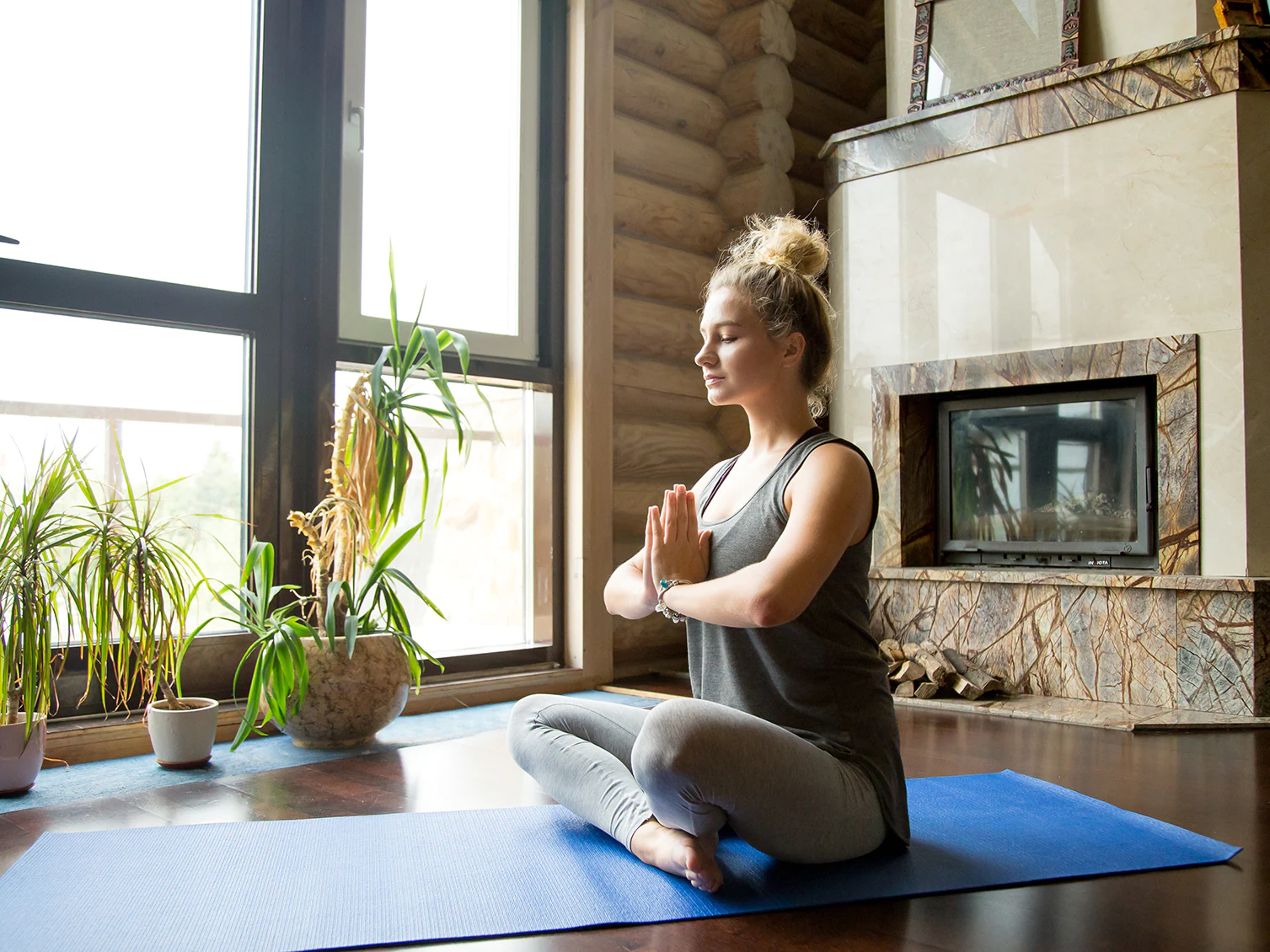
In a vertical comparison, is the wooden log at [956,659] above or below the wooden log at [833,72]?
below

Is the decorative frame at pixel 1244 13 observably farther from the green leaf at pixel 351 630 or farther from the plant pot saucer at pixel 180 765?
the plant pot saucer at pixel 180 765

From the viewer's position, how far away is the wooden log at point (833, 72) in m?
4.89

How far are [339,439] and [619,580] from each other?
3.90 feet

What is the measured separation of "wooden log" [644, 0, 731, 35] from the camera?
4.27 meters

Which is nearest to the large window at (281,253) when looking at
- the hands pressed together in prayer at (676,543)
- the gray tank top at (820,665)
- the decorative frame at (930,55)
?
the decorative frame at (930,55)

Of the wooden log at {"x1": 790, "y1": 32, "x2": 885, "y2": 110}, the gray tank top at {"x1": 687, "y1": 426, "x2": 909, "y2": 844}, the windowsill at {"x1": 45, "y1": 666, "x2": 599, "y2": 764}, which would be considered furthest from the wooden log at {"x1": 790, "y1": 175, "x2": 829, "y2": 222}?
the gray tank top at {"x1": 687, "y1": 426, "x2": 909, "y2": 844}

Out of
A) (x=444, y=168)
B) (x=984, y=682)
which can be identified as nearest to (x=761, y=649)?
(x=984, y=682)

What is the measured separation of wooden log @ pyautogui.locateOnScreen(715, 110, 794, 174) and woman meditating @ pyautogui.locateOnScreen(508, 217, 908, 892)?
2.58 m

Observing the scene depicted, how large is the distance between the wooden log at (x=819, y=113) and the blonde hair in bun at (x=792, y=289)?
3.16m

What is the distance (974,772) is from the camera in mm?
2504

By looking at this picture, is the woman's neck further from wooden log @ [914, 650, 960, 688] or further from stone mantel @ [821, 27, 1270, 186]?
stone mantel @ [821, 27, 1270, 186]

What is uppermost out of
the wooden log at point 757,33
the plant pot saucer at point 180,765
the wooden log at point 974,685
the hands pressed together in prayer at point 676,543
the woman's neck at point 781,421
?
the wooden log at point 757,33

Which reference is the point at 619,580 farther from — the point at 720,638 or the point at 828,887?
the point at 828,887

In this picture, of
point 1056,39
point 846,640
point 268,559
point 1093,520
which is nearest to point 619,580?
point 846,640
